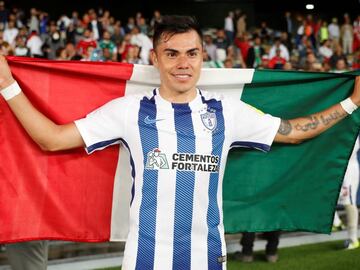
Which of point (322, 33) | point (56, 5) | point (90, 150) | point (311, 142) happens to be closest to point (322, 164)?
point (311, 142)

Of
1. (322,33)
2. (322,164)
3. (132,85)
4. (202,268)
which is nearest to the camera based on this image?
(202,268)

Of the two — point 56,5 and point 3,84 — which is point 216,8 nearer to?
point 56,5

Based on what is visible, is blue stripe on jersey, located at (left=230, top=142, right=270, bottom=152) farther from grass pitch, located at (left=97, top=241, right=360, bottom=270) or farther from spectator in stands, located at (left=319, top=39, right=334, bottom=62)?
spectator in stands, located at (left=319, top=39, right=334, bottom=62)

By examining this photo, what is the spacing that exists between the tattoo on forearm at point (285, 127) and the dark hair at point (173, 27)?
2.51 ft

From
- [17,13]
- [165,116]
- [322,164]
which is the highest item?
[17,13]

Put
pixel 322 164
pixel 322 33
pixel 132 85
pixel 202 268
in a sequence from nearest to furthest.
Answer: pixel 202 268 → pixel 132 85 → pixel 322 164 → pixel 322 33

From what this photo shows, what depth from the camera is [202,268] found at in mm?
3576

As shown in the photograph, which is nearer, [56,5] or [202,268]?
[202,268]

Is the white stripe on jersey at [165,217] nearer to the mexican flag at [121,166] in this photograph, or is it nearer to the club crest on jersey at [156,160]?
the club crest on jersey at [156,160]

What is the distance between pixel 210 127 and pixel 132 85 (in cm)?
87

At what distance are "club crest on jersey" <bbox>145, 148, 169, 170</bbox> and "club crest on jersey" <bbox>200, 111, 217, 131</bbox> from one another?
286 millimetres

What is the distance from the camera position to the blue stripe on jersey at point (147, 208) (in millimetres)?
3542

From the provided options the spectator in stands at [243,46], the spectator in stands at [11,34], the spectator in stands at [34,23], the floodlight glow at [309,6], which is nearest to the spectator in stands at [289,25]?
the floodlight glow at [309,6]

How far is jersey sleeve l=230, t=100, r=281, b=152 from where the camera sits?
12.6 ft
